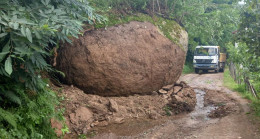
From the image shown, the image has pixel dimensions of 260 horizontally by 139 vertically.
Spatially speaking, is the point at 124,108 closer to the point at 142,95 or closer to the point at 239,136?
the point at 142,95

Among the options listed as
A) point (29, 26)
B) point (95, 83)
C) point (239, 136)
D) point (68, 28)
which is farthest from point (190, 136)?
point (29, 26)

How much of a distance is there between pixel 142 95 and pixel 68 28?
508 cm

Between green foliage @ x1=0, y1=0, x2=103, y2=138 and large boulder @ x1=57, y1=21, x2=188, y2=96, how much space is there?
A: 6.80ft

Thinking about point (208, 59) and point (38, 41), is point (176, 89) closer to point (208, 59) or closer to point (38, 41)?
point (38, 41)

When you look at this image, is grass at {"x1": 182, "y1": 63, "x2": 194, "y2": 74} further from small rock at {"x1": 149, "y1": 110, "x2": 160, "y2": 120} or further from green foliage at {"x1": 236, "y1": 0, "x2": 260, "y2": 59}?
small rock at {"x1": 149, "y1": 110, "x2": 160, "y2": 120}

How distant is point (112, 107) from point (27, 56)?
3719 millimetres

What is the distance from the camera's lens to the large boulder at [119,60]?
854 cm

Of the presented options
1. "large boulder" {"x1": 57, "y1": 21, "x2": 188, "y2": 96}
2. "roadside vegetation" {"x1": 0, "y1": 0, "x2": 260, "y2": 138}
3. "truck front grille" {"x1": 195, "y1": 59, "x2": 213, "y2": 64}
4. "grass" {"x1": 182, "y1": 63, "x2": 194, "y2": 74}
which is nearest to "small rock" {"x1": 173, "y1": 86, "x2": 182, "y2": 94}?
"large boulder" {"x1": 57, "y1": 21, "x2": 188, "y2": 96}

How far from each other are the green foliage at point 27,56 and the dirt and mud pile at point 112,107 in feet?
3.78

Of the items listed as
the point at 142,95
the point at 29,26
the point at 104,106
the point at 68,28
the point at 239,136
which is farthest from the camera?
the point at 142,95

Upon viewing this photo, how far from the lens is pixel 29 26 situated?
14.4 ft

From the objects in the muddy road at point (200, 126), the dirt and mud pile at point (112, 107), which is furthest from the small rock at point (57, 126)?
the muddy road at point (200, 126)

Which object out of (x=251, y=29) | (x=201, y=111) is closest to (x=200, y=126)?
(x=201, y=111)

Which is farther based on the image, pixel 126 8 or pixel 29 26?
pixel 126 8
